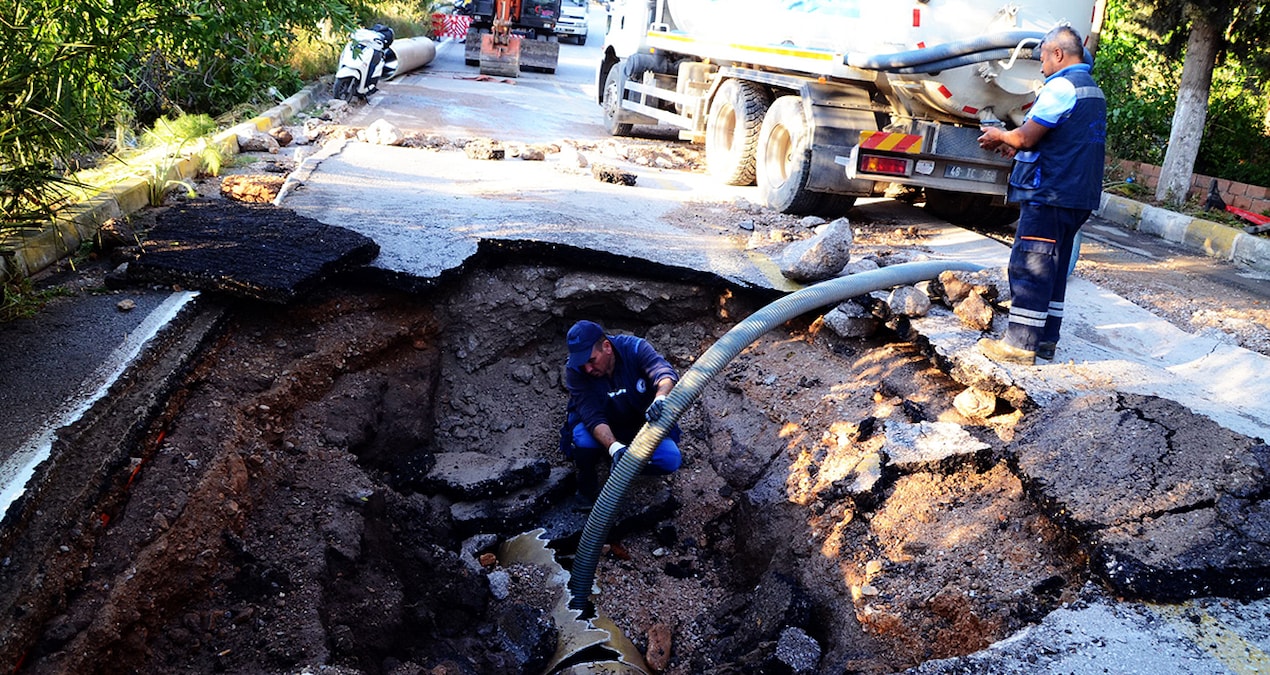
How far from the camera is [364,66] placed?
493 inches

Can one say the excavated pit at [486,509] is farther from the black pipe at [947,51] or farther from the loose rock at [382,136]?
the loose rock at [382,136]

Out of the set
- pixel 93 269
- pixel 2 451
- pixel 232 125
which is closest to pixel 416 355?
pixel 93 269

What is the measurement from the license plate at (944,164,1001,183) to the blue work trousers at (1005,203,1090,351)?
8.54 feet

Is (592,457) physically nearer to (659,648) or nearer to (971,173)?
(659,648)

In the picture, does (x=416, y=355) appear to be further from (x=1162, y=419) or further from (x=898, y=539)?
(x=1162, y=419)

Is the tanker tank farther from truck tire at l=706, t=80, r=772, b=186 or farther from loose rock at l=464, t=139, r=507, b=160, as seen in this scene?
loose rock at l=464, t=139, r=507, b=160

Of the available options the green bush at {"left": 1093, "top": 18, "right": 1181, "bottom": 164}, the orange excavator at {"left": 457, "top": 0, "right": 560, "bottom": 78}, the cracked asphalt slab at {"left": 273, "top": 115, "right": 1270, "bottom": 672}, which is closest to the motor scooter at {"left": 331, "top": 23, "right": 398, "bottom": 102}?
the cracked asphalt slab at {"left": 273, "top": 115, "right": 1270, "bottom": 672}

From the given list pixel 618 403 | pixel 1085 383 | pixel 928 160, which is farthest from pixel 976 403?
pixel 928 160

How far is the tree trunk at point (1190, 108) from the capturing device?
9188 mm

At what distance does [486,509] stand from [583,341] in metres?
1.06

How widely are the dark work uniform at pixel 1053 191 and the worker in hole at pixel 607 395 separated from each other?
1.79 metres

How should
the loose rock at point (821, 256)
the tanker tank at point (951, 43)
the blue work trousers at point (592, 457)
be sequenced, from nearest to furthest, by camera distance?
the blue work trousers at point (592, 457) → the loose rock at point (821, 256) → the tanker tank at point (951, 43)

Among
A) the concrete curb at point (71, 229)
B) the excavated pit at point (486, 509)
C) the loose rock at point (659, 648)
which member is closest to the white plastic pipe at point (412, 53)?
the concrete curb at point (71, 229)

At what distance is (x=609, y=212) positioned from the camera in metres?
6.73
